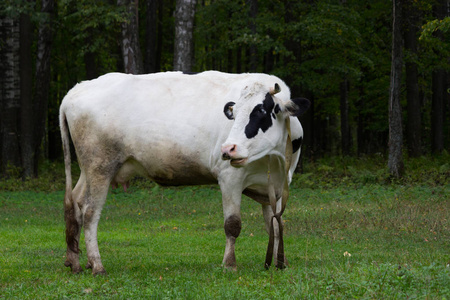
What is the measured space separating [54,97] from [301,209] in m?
26.4

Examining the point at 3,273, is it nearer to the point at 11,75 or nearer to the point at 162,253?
the point at 162,253

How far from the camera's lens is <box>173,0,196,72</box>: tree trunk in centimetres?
1973

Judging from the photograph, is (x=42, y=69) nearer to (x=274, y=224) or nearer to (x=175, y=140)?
(x=175, y=140)

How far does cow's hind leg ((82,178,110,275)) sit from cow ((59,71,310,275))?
0.01 m

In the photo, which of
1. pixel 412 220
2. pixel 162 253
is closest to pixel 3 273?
pixel 162 253

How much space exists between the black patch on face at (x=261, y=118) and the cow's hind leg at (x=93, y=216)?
87.3 inches

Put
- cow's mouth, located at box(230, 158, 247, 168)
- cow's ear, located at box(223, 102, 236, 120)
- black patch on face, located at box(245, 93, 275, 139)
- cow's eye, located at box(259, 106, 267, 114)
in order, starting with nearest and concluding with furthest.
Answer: cow's mouth, located at box(230, 158, 247, 168) → black patch on face, located at box(245, 93, 275, 139) → cow's eye, located at box(259, 106, 267, 114) → cow's ear, located at box(223, 102, 236, 120)

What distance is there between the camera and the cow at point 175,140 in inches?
295

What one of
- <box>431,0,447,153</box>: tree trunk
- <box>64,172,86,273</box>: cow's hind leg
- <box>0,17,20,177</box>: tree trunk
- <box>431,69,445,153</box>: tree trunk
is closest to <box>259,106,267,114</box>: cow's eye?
<box>64,172,86,273</box>: cow's hind leg

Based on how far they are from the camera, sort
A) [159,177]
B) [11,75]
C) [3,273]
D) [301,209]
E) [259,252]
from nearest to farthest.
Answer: [3,273] → [159,177] → [259,252] → [301,209] → [11,75]

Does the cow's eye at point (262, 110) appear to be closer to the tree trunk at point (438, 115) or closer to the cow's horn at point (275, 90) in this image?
the cow's horn at point (275, 90)

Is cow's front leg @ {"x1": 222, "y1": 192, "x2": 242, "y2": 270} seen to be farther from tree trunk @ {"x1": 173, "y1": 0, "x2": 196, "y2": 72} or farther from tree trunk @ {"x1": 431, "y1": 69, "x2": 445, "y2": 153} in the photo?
tree trunk @ {"x1": 431, "y1": 69, "x2": 445, "y2": 153}

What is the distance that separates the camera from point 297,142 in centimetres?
820

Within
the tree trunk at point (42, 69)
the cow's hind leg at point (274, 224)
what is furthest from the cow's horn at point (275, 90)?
the tree trunk at point (42, 69)
